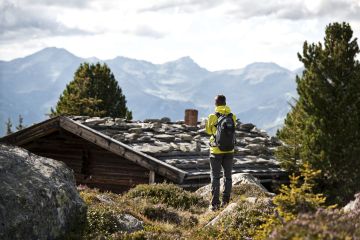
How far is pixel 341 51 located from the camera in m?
22.4

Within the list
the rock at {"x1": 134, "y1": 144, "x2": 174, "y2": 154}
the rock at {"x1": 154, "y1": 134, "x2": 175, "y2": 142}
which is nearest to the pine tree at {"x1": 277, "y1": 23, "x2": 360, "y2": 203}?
the rock at {"x1": 154, "y1": 134, "x2": 175, "y2": 142}

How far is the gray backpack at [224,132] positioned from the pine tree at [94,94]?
31366mm

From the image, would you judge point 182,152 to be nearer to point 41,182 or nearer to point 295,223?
point 41,182

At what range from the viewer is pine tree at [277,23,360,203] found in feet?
69.3

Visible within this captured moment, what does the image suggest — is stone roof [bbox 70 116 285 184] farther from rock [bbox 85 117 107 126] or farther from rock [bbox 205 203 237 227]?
rock [bbox 205 203 237 227]

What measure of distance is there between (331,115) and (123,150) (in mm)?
8325

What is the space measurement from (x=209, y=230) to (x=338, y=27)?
1579 centimetres

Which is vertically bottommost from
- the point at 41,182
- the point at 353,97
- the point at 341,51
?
the point at 41,182

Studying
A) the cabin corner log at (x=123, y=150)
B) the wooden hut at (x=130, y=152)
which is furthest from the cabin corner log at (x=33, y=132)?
the cabin corner log at (x=123, y=150)

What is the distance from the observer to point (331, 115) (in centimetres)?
2177

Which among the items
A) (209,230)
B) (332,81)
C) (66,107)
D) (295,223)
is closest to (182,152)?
(332,81)

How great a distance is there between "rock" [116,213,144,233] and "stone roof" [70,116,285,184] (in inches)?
307

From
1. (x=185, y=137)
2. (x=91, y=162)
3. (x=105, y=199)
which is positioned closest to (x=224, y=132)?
(x=105, y=199)

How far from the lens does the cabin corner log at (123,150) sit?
675 inches
